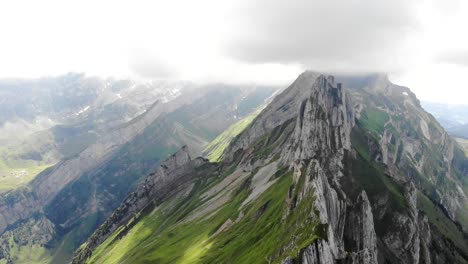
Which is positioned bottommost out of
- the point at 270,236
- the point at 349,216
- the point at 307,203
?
the point at 270,236

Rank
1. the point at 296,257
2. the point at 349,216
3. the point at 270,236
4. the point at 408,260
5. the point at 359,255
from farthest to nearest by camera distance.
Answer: the point at 408,260, the point at 270,236, the point at 349,216, the point at 359,255, the point at 296,257

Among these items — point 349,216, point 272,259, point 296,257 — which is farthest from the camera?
point 349,216

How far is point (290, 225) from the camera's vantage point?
523ft

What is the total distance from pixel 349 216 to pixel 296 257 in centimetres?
5767

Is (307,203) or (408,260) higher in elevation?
(307,203)

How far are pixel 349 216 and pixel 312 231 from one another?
46.4 m

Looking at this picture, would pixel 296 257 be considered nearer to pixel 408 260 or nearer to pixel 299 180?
pixel 299 180

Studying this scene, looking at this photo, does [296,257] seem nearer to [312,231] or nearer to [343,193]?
[312,231]

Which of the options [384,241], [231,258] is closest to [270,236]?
[231,258]

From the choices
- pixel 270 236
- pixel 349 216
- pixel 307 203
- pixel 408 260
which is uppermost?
pixel 307 203

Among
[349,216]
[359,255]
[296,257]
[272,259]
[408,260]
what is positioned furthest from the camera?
[408,260]

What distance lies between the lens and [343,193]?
185m

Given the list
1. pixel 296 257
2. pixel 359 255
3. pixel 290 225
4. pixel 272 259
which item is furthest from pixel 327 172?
pixel 296 257

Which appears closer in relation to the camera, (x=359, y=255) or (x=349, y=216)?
(x=359, y=255)
